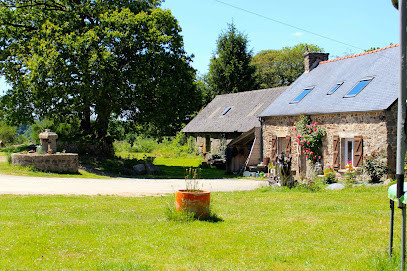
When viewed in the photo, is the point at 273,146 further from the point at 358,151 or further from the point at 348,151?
the point at 358,151

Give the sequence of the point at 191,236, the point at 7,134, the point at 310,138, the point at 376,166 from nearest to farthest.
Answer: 1. the point at 191,236
2. the point at 376,166
3. the point at 310,138
4. the point at 7,134

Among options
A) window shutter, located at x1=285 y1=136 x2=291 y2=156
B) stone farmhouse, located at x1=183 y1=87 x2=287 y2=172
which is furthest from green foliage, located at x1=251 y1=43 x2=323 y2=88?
window shutter, located at x1=285 y1=136 x2=291 y2=156

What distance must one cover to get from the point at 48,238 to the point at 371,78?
52.0 feet

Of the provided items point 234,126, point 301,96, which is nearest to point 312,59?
point 301,96

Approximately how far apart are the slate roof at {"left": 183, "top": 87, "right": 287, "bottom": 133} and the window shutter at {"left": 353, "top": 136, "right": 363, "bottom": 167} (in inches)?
384

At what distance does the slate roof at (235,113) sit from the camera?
94.0 ft

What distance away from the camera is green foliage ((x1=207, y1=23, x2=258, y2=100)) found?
46469 mm

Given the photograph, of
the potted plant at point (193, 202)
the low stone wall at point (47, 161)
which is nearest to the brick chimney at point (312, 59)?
the low stone wall at point (47, 161)

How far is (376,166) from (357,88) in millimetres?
4108

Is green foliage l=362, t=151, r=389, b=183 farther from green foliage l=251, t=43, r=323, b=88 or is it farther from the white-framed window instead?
green foliage l=251, t=43, r=323, b=88

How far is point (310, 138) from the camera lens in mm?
19922

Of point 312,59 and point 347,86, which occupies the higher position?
point 312,59

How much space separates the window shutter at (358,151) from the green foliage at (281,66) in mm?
40012

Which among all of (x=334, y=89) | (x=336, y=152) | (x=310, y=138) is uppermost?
(x=334, y=89)
